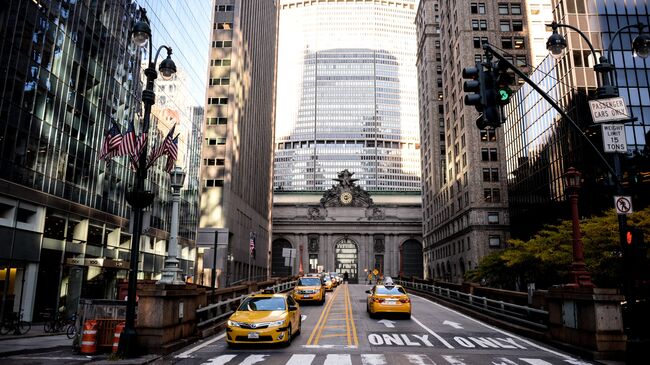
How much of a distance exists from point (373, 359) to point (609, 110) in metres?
9.17

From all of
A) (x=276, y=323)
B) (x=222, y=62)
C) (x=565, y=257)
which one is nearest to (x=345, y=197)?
(x=222, y=62)

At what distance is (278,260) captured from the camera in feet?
357

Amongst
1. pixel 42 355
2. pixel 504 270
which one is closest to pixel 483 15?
pixel 504 270

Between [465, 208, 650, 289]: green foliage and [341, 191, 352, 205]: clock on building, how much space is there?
64210 mm

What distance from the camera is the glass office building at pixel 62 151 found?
77.3ft

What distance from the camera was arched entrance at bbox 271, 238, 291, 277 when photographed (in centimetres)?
10681

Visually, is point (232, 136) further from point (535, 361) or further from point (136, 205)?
point (535, 361)

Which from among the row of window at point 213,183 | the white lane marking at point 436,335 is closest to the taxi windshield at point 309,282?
the white lane marking at point 436,335

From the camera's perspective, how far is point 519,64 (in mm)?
63469

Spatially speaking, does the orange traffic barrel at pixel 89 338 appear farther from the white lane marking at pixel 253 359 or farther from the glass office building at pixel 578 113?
the glass office building at pixel 578 113

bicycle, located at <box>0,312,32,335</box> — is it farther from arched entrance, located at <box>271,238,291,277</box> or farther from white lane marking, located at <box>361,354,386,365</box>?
arched entrance, located at <box>271,238,291,277</box>

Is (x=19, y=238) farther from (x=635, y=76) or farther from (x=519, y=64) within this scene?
(x=519, y=64)

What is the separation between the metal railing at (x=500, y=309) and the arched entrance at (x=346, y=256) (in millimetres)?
67596

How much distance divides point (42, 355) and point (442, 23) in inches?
3218
